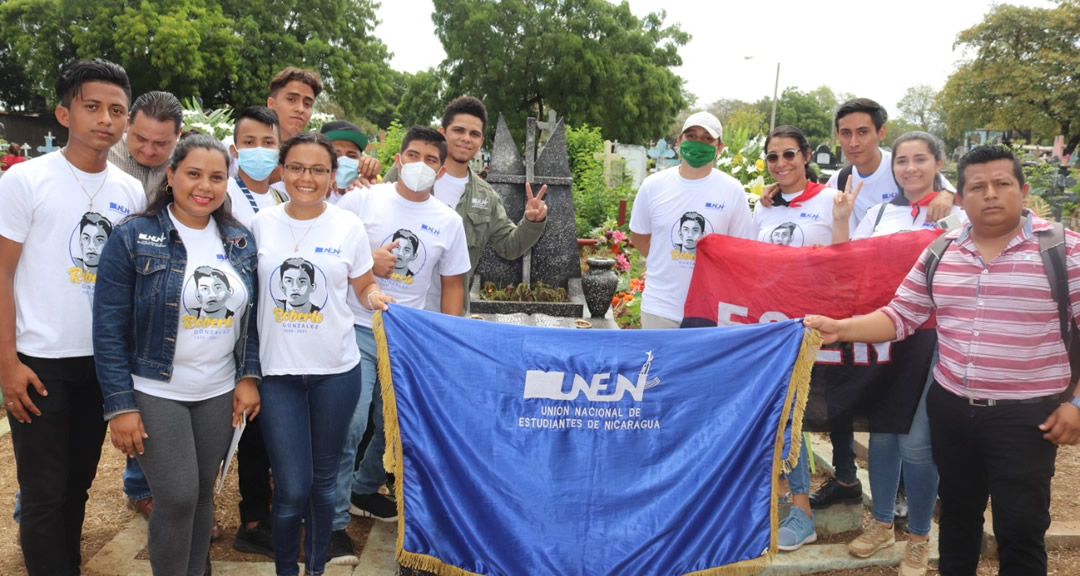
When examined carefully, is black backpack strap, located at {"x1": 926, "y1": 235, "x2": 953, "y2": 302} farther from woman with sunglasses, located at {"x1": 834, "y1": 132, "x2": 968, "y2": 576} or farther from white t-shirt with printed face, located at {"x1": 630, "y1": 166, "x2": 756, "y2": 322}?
white t-shirt with printed face, located at {"x1": 630, "y1": 166, "x2": 756, "y2": 322}

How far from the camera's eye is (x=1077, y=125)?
29.8 meters

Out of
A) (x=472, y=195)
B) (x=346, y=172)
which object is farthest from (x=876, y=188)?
(x=346, y=172)

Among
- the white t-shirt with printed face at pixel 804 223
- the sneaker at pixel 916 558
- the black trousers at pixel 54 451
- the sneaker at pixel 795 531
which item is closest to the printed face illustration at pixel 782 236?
the white t-shirt with printed face at pixel 804 223

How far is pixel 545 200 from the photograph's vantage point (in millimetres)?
8359

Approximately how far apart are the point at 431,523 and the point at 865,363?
210 cm

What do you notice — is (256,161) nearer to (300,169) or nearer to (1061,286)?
(300,169)

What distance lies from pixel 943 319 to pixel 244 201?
293cm

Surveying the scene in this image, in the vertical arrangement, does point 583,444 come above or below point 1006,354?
below

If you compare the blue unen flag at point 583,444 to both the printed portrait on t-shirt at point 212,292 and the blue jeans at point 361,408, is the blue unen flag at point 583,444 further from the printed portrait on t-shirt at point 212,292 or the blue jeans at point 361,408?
the printed portrait on t-shirt at point 212,292

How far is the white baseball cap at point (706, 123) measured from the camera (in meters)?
A: 3.91

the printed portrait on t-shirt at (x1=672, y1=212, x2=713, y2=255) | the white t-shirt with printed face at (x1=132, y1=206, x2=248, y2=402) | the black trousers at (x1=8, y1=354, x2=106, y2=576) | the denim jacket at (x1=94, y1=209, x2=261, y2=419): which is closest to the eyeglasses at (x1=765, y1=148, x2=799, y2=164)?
the printed portrait on t-shirt at (x1=672, y1=212, x2=713, y2=255)

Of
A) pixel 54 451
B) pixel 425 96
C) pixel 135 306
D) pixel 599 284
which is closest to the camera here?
pixel 135 306

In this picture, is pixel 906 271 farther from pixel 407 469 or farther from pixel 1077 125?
pixel 1077 125

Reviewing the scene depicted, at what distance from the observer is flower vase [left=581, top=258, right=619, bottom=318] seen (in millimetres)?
7832
